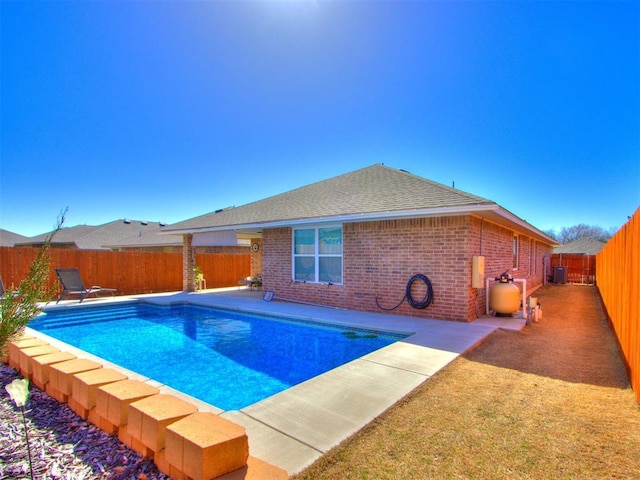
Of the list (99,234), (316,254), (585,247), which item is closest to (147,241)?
(99,234)

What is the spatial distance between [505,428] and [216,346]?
6.20m

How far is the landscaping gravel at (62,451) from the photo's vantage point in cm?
250

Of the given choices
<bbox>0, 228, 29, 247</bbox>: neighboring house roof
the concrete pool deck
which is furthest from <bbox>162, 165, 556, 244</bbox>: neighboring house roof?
<bbox>0, 228, 29, 247</bbox>: neighboring house roof

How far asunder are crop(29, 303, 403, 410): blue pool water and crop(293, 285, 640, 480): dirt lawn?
2.35 m

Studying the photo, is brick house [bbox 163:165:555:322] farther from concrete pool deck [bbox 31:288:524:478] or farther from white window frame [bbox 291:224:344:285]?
concrete pool deck [bbox 31:288:524:478]

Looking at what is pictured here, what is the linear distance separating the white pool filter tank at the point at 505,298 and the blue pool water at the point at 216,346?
12.7 ft

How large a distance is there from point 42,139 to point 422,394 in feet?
58.7

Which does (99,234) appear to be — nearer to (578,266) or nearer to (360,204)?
(360,204)

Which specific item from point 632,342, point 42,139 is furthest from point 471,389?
point 42,139

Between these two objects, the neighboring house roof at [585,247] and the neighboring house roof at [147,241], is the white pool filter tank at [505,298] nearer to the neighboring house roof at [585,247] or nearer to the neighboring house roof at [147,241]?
the neighboring house roof at [147,241]

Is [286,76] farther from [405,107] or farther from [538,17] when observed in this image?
[538,17]

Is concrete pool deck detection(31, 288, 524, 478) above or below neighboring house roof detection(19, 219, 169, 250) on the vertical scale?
below

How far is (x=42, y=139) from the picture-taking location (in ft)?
47.4

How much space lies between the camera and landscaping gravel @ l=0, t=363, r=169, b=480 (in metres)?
2.50
